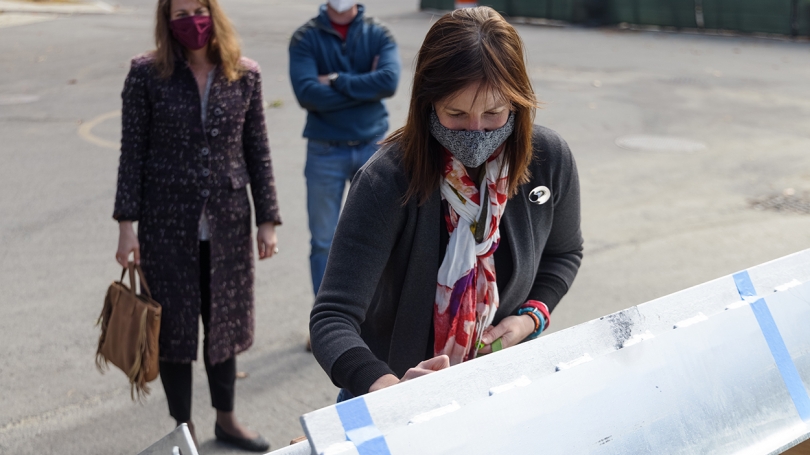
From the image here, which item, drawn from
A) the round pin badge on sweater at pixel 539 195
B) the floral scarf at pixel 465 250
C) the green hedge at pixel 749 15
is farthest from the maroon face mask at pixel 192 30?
the green hedge at pixel 749 15

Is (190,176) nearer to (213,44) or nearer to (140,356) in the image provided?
(213,44)

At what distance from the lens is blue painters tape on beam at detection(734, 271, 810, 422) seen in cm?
214

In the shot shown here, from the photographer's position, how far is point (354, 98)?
15.9 feet

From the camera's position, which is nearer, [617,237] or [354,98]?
[354,98]

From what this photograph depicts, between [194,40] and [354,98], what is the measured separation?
1.30m

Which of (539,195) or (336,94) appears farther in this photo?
(336,94)

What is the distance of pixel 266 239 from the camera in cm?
415

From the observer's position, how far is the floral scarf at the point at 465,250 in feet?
7.13

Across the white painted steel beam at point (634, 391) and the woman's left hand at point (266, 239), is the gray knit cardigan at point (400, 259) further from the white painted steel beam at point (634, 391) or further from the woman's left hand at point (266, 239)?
the woman's left hand at point (266, 239)

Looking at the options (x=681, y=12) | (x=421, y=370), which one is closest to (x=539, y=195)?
(x=421, y=370)

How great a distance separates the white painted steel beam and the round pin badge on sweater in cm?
44

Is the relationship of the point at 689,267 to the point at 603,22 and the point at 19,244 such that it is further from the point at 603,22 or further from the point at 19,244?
the point at 603,22

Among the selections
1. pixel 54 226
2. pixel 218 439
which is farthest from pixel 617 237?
pixel 54 226

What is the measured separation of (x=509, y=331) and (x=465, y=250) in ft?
1.03
